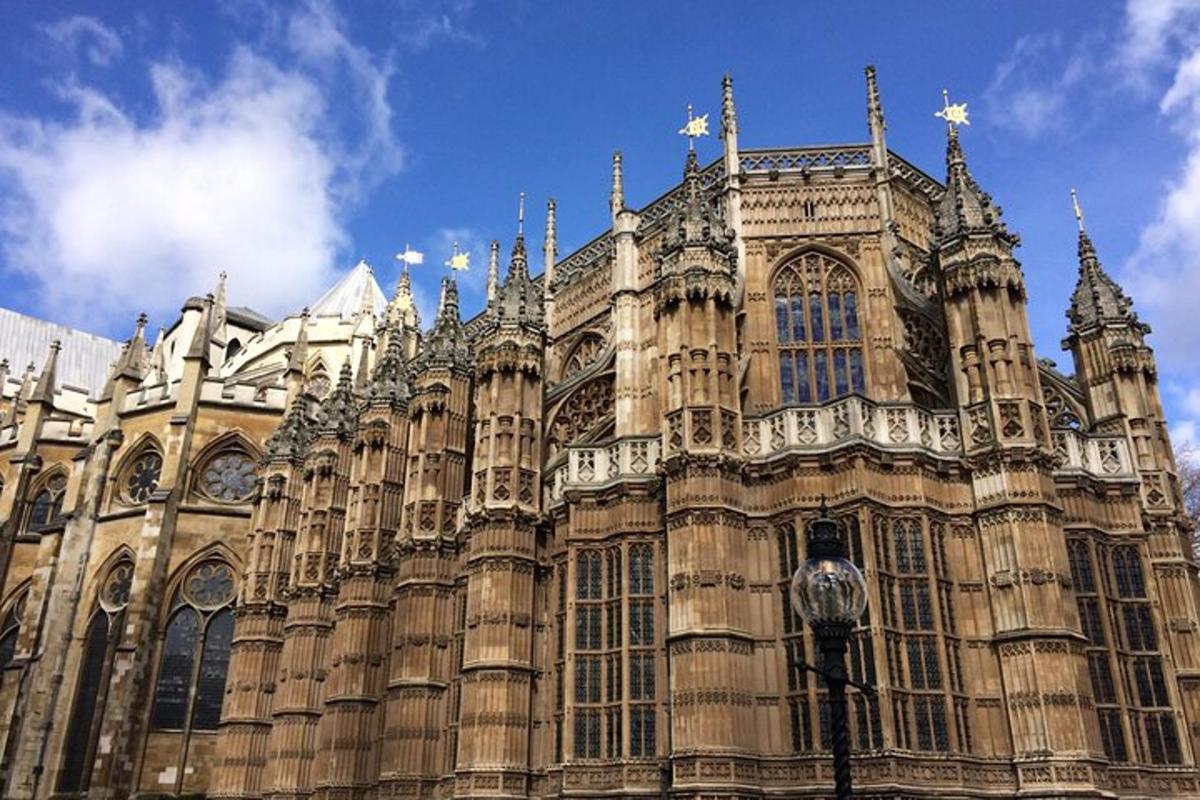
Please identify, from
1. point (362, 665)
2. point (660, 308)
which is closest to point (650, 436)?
point (660, 308)

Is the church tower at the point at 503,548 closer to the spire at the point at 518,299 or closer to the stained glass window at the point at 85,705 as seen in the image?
the spire at the point at 518,299

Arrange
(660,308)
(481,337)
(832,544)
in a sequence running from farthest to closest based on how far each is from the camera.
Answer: (481,337) < (660,308) < (832,544)

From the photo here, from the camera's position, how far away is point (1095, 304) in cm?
2662

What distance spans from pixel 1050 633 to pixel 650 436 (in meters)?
9.32

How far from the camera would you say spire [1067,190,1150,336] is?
2620 centimetres

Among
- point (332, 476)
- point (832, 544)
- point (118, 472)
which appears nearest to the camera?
point (832, 544)

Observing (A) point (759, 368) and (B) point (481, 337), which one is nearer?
(A) point (759, 368)

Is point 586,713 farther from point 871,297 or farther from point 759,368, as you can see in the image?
point 871,297

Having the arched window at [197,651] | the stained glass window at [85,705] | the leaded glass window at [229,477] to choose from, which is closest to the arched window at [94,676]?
the stained glass window at [85,705]

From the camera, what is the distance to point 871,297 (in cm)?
2459

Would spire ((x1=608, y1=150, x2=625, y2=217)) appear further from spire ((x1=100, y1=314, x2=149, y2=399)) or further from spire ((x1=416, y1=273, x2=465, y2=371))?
spire ((x1=100, y1=314, x2=149, y2=399))

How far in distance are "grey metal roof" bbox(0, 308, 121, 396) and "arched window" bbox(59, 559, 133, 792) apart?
92.0 feet

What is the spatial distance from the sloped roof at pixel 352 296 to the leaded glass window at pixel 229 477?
18.2 meters

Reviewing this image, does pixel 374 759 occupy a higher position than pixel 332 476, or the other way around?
pixel 332 476
